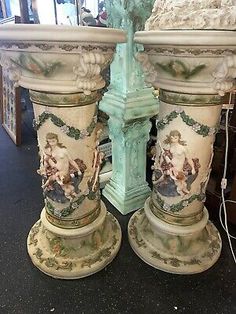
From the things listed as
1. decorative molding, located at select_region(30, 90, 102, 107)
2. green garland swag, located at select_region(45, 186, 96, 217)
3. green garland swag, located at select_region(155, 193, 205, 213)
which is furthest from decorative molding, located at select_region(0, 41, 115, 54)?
green garland swag, located at select_region(155, 193, 205, 213)

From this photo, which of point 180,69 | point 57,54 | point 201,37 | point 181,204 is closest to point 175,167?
point 181,204

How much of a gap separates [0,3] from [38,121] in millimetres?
3320

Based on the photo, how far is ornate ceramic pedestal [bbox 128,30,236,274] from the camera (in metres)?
0.80

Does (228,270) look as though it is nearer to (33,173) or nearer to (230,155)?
(230,155)

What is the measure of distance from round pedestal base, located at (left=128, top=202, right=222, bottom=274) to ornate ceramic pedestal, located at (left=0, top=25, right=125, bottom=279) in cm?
14

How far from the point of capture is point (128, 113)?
1.28 m

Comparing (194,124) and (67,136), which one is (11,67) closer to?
(67,136)

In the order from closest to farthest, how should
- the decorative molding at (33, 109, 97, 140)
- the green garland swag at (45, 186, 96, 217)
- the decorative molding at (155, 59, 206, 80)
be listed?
the decorative molding at (155, 59, 206, 80), the decorative molding at (33, 109, 97, 140), the green garland swag at (45, 186, 96, 217)

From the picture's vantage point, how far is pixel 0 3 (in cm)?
350

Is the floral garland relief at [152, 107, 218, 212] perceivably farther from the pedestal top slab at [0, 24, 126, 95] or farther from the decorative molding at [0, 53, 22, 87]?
the decorative molding at [0, 53, 22, 87]

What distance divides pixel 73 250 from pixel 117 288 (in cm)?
23

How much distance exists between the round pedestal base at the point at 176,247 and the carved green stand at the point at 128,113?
0.27m

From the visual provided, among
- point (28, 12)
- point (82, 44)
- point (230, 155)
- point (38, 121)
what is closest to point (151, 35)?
point (82, 44)

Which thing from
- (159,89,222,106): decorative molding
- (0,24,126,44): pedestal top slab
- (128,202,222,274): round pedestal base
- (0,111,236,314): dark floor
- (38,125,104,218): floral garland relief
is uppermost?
(0,24,126,44): pedestal top slab
